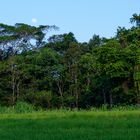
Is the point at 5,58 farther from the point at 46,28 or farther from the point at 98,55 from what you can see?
the point at 98,55

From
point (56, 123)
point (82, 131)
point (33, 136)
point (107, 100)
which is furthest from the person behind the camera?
point (107, 100)

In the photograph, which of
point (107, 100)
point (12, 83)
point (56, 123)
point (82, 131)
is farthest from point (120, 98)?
point (82, 131)

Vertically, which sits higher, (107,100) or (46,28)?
(46,28)

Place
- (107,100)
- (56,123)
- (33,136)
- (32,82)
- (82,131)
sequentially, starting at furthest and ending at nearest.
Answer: (32,82)
(107,100)
(56,123)
(82,131)
(33,136)

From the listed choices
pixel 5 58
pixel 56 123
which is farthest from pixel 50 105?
pixel 56 123

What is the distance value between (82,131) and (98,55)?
2410cm

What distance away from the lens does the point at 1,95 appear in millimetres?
44344

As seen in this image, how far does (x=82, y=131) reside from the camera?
10445mm

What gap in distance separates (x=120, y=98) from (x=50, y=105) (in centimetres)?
961

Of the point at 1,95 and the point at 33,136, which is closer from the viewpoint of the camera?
the point at 33,136

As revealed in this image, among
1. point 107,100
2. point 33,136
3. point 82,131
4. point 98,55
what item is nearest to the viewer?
point 33,136

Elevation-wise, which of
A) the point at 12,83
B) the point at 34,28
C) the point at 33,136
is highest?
the point at 34,28

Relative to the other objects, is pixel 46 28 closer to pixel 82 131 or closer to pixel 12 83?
pixel 12 83

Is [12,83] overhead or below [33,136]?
overhead
